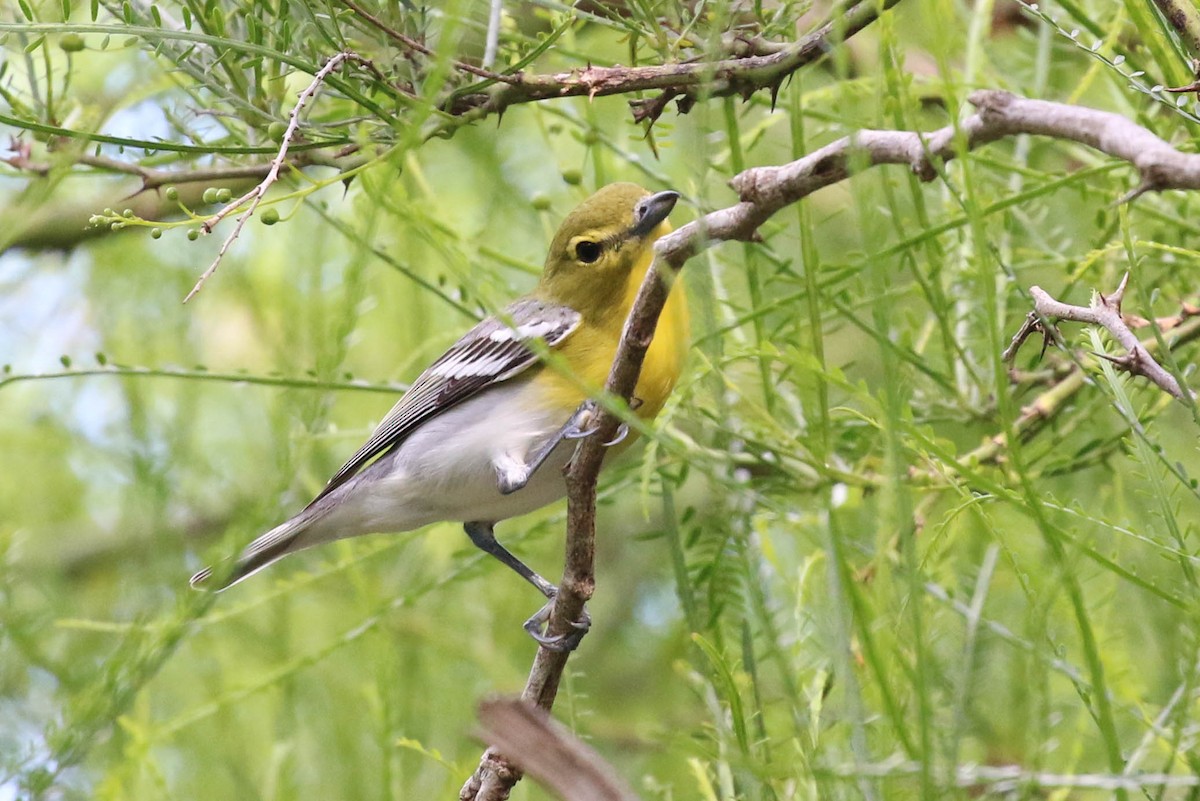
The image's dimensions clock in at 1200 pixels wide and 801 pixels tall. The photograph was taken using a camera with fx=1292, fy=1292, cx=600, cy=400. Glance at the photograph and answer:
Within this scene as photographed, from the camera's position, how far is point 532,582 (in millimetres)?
2062

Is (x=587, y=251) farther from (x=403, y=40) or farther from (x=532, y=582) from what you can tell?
(x=403, y=40)

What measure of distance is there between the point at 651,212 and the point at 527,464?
47 centimetres

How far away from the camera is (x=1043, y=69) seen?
1.97 meters

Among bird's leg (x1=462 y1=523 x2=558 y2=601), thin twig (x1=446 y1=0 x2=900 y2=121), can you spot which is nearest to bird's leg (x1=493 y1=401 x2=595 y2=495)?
bird's leg (x1=462 y1=523 x2=558 y2=601)

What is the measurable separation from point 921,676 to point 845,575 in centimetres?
8

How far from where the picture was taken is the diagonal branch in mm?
811

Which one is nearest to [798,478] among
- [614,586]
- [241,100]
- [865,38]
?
[241,100]

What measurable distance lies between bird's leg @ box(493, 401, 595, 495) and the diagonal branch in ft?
1.40

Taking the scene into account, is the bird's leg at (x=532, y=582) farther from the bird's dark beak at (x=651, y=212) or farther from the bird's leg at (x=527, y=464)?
the bird's dark beak at (x=651, y=212)

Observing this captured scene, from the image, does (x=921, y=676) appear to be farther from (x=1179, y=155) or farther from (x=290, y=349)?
(x=290, y=349)

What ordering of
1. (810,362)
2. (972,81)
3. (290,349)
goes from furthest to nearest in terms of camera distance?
(290,349)
(972,81)
(810,362)

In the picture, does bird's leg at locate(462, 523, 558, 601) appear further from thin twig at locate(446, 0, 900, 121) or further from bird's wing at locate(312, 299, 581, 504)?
thin twig at locate(446, 0, 900, 121)

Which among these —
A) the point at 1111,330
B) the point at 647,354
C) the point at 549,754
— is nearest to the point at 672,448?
the point at 549,754

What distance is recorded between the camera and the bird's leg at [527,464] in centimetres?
195
